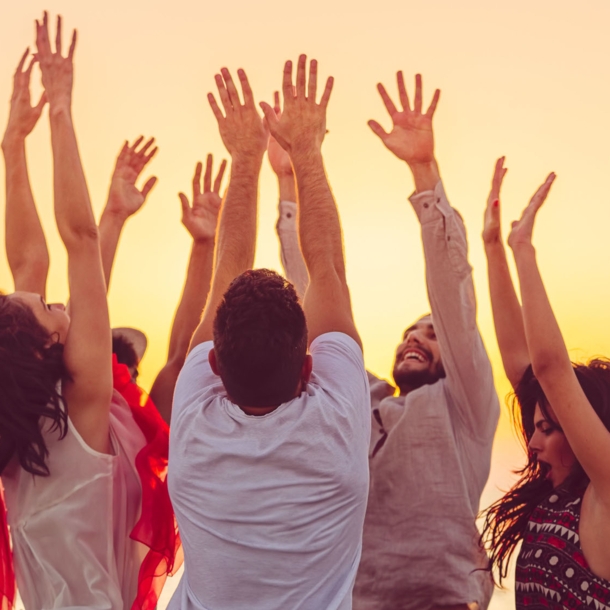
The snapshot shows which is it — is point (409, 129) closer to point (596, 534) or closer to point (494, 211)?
point (494, 211)

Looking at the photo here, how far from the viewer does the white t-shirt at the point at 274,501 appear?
203cm

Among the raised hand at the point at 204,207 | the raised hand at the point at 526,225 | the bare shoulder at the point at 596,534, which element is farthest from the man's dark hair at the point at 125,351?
the bare shoulder at the point at 596,534

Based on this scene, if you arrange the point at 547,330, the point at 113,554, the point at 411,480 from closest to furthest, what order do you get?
1. the point at 547,330
2. the point at 113,554
3. the point at 411,480

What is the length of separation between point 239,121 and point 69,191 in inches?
28.8

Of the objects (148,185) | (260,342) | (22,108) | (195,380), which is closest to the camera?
(260,342)

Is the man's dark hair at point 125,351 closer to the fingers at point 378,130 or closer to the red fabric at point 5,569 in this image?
the red fabric at point 5,569

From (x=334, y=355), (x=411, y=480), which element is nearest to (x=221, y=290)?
(x=334, y=355)

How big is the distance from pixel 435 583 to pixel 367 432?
1393 millimetres

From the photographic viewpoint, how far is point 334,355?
2176 millimetres

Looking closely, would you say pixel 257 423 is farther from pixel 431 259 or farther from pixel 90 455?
pixel 431 259

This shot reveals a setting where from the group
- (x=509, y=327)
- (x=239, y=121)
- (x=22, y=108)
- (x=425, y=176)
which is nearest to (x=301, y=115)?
(x=239, y=121)

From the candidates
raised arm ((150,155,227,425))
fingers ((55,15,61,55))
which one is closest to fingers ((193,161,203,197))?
raised arm ((150,155,227,425))

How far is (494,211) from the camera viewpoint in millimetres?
3141

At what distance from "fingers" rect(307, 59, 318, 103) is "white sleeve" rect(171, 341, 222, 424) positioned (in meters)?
1.02
